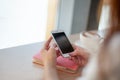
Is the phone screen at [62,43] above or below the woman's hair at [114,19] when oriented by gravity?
below

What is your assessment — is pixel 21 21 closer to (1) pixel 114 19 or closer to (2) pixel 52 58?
(2) pixel 52 58

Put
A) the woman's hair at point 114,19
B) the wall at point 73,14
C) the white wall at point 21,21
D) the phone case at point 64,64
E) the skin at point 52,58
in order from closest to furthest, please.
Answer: the woman's hair at point 114,19 < the skin at point 52,58 < the phone case at point 64,64 < the white wall at point 21,21 < the wall at point 73,14

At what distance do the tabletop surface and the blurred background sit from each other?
139 centimetres

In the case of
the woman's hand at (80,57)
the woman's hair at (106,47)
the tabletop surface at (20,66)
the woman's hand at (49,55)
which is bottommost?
the tabletop surface at (20,66)

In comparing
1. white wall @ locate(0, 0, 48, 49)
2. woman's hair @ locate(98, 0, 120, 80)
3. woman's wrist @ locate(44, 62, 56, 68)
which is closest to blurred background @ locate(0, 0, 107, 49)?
white wall @ locate(0, 0, 48, 49)

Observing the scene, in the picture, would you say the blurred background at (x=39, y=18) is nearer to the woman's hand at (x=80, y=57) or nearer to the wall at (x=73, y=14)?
the wall at (x=73, y=14)

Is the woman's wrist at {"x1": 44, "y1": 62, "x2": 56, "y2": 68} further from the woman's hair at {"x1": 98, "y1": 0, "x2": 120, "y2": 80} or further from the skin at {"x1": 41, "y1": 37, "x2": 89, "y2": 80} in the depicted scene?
the woman's hair at {"x1": 98, "y1": 0, "x2": 120, "y2": 80}

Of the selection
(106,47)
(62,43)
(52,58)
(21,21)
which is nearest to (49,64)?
(52,58)

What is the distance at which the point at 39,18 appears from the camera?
8.48 ft

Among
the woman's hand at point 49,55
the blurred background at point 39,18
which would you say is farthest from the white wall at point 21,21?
the woman's hand at point 49,55

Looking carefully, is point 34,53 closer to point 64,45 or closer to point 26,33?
point 64,45

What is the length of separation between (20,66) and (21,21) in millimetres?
1616

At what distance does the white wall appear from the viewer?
94.9 inches

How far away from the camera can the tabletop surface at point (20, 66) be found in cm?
88
